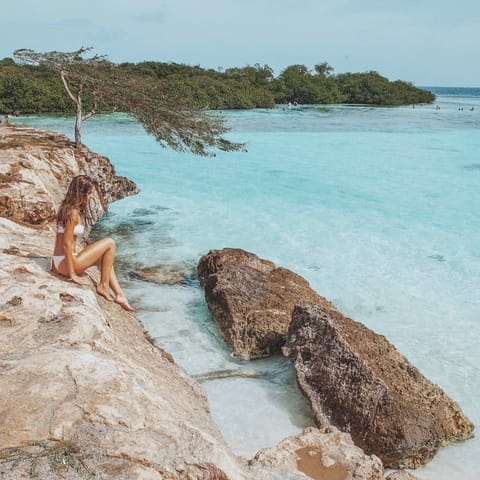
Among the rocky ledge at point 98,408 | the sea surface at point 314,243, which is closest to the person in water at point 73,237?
the rocky ledge at point 98,408

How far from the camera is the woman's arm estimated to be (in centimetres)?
546

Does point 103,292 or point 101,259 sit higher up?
point 101,259

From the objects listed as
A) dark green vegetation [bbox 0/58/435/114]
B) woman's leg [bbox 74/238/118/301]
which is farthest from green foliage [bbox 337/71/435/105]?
woman's leg [bbox 74/238/118/301]

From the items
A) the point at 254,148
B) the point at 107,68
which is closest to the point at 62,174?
the point at 107,68

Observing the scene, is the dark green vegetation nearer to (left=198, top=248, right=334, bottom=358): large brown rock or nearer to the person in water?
(left=198, top=248, right=334, bottom=358): large brown rock

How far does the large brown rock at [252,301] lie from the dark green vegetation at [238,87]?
872 inches

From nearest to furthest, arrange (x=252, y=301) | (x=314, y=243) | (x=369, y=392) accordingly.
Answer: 1. (x=369, y=392)
2. (x=252, y=301)
3. (x=314, y=243)

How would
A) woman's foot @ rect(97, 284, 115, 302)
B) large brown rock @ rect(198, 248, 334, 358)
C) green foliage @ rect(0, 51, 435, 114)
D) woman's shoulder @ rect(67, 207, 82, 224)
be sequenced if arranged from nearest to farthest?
1. woman's shoulder @ rect(67, 207, 82, 224)
2. woman's foot @ rect(97, 284, 115, 302)
3. large brown rock @ rect(198, 248, 334, 358)
4. green foliage @ rect(0, 51, 435, 114)

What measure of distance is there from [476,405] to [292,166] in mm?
19265

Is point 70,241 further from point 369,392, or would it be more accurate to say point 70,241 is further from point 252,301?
point 369,392

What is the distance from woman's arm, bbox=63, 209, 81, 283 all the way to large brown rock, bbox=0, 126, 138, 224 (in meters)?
3.44

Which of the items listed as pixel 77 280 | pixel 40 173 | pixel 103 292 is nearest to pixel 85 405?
pixel 77 280

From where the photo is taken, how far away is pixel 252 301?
767 cm

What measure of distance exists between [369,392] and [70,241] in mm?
3229
